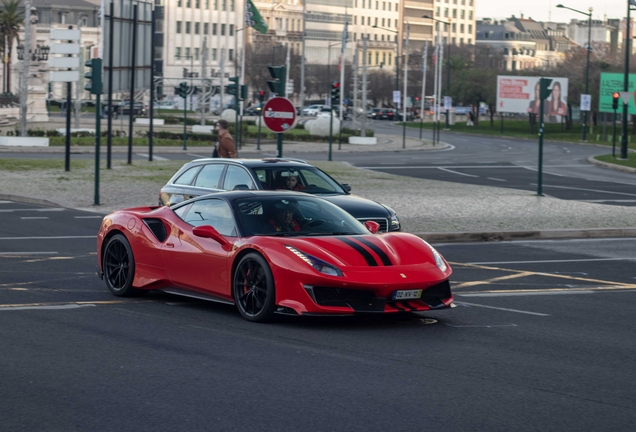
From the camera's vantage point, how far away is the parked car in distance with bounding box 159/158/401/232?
15328 mm

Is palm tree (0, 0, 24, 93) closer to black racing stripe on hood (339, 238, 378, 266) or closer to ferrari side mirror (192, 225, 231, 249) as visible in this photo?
ferrari side mirror (192, 225, 231, 249)

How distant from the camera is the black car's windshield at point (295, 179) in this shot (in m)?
15.8

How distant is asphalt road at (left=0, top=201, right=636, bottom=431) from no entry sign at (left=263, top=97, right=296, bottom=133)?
23.1ft

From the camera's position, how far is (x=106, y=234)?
37.6 ft

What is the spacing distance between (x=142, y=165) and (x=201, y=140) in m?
24.0

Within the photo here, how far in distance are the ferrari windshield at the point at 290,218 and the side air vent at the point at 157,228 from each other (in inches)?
36.1

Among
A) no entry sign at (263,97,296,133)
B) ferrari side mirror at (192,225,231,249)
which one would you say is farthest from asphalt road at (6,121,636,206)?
ferrari side mirror at (192,225,231,249)

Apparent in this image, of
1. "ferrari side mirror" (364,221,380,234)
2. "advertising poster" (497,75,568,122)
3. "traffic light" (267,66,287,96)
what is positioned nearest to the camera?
"ferrari side mirror" (364,221,380,234)

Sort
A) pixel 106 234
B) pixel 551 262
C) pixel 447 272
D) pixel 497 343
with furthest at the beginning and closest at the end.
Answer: pixel 551 262 → pixel 106 234 → pixel 447 272 → pixel 497 343

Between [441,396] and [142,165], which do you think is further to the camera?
[142,165]

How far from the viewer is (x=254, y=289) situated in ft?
31.4

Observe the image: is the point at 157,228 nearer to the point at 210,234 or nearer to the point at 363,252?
the point at 210,234

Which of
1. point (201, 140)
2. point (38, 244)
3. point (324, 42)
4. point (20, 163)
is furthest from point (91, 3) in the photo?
point (38, 244)

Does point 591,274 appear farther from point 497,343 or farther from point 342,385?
point 342,385
